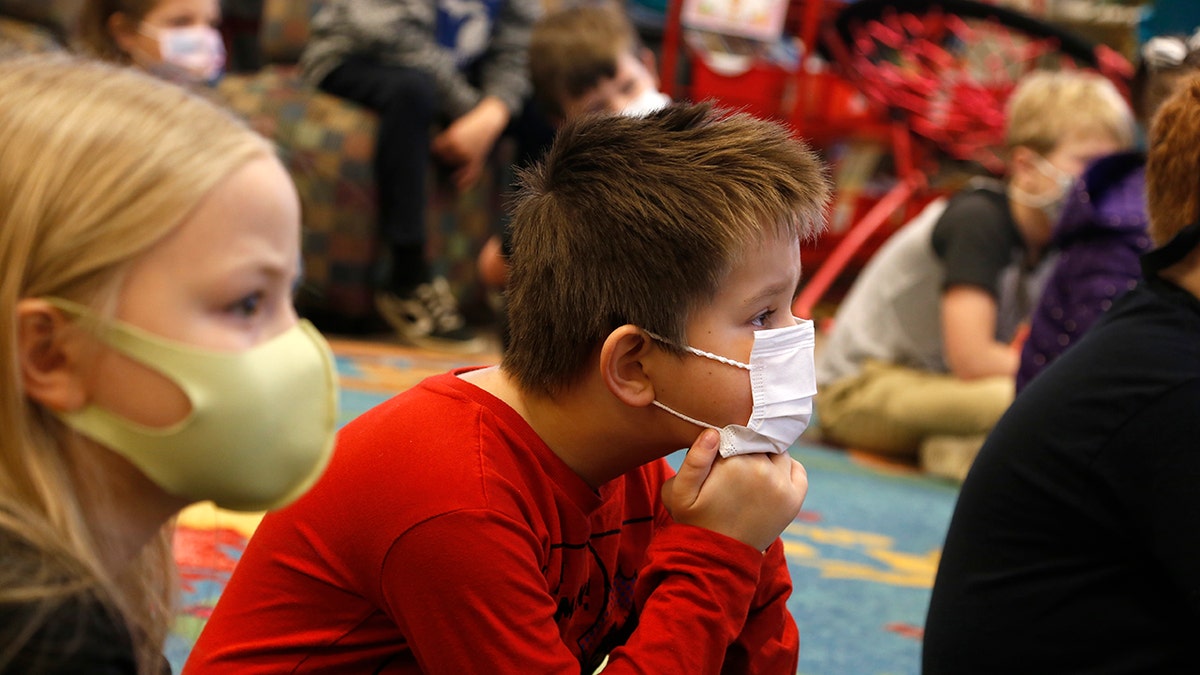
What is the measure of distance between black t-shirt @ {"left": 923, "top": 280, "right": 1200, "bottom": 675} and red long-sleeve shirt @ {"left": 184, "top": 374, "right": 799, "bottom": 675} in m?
0.36

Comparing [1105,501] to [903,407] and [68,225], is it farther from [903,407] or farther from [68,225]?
[903,407]

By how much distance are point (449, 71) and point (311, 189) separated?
54cm

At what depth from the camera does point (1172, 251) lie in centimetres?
129

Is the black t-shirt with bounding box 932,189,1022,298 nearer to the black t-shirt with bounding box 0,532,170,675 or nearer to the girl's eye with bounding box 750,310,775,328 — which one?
the girl's eye with bounding box 750,310,775,328

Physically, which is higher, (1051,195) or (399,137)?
(1051,195)

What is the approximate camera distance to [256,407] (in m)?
0.79

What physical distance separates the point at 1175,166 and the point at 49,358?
3.71ft

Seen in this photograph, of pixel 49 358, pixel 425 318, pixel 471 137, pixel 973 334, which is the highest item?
pixel 49 358

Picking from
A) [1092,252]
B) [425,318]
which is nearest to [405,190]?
[425,318]

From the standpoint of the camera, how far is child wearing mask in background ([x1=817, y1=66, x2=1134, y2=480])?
9.46ft

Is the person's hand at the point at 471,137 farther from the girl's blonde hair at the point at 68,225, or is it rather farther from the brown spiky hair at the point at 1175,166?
the girl's blonde hair at the point at 68,225

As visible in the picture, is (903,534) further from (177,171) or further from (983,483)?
(177,171)

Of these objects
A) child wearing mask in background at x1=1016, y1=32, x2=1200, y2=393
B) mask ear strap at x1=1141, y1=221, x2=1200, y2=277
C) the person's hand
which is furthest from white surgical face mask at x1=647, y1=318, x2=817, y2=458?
the person's hand

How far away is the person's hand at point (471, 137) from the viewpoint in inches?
147
